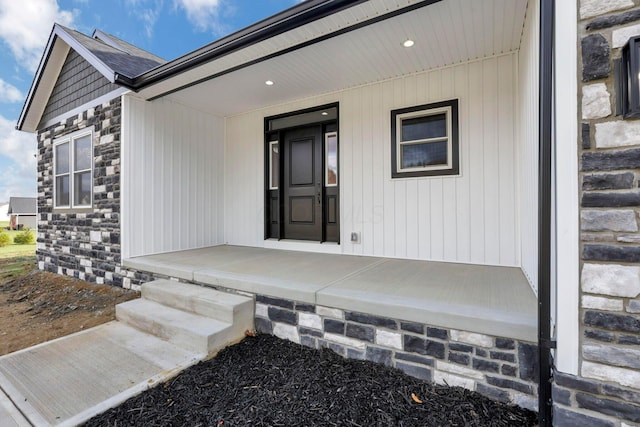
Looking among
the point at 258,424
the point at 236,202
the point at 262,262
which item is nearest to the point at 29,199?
the point at 236,202

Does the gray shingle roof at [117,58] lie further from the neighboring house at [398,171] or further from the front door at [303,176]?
the front door at [303,176]

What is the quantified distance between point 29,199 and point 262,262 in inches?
1491

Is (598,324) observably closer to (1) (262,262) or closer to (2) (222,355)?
(2) (222,355)

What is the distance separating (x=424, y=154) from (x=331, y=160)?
1.44 metres

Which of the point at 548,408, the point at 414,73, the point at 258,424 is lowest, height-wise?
the point at 258,424

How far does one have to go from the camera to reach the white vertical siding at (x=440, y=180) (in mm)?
3430

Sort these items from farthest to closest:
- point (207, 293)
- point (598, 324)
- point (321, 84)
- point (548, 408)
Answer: point (321, 84), point (207, 293), point (548, 408), point (598, 324)

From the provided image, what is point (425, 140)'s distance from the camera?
388 centimetres

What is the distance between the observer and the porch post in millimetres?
1614

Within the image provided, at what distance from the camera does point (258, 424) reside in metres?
1.68

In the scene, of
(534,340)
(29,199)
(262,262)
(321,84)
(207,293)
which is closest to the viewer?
(534,340)

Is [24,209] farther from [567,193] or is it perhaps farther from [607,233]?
[607,233]

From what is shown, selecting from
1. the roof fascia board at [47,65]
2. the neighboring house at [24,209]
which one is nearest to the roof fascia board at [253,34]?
the roof fascia board at [47,65]

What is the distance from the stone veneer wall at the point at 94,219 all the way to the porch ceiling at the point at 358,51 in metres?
1.02
